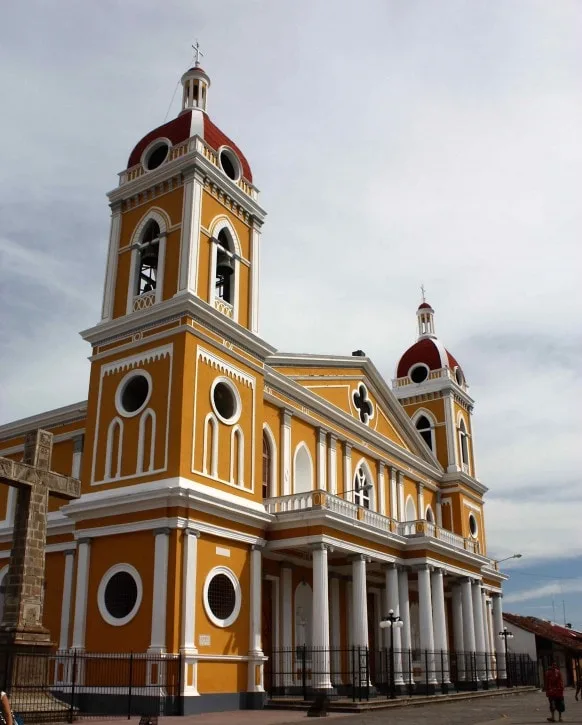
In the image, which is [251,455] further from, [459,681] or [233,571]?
[459,681]

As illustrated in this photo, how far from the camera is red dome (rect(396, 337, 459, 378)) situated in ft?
137

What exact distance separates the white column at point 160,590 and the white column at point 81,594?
8.85 ft

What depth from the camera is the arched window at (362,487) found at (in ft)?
103

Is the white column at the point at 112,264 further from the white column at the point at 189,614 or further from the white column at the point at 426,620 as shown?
the white column at the point at 426,620

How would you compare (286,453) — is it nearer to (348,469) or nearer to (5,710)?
(348,469)

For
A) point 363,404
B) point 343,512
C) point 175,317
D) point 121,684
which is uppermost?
point 363,404

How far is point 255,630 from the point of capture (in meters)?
22.4

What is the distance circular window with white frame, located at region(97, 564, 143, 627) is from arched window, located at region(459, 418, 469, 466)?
78.9 ft

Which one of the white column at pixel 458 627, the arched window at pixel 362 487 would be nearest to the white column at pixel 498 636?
the white column at pixel 458 627

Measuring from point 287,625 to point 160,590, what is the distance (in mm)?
6759

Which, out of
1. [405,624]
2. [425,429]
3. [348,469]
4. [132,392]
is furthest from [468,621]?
[132,392]

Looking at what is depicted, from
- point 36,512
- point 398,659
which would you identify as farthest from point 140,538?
point 398,659

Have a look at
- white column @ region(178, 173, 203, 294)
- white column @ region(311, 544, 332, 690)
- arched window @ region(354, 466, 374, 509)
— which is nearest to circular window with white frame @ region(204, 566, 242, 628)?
white column @ region(311, 544, 332, 690)

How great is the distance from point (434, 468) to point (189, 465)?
20.1m
